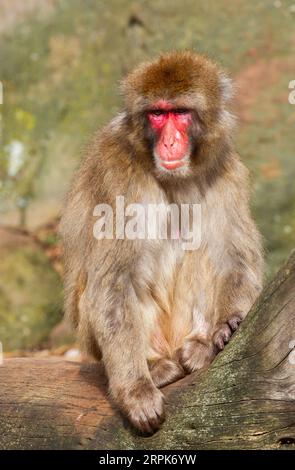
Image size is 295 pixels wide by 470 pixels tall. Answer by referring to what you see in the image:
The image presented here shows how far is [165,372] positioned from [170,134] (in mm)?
1429

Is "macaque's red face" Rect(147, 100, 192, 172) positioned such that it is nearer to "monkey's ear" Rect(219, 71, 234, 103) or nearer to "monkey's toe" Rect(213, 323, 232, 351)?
"monkey's ear" Rect(219, 71, 234, 103)

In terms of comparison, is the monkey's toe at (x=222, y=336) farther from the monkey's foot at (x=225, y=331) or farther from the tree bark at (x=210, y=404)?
the tree bark at (x=210, y=404)

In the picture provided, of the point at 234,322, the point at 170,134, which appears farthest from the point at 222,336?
the point at 170,134

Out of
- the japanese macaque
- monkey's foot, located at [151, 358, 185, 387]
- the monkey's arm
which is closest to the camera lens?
monkey's foot, located at [151, 358, 185, 387]

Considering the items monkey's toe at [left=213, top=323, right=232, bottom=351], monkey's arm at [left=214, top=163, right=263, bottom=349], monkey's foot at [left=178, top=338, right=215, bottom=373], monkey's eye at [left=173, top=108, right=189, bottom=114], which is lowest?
monkey's foot at [left=178, top=338, right=215, bottom=373]

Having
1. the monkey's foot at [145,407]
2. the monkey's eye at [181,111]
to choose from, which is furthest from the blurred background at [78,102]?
the monkey's foot at [145,407]

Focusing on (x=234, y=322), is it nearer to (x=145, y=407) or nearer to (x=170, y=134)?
(x=145, y=407)

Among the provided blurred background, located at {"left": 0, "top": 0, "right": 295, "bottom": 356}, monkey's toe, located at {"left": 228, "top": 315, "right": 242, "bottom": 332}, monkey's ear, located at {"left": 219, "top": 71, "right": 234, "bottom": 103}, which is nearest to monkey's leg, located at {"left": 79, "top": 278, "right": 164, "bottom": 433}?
monkey's toe, located at {"left": 228, "top": 315, "right": 242, "bottom": 332}

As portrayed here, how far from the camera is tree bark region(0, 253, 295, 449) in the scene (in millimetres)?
4352

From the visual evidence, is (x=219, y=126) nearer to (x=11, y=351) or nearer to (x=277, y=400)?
(x=277, y=400)

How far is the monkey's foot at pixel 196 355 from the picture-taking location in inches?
199

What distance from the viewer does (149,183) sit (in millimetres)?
5289

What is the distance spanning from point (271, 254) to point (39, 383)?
411 centimetres

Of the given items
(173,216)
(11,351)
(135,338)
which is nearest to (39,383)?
(135,338)
